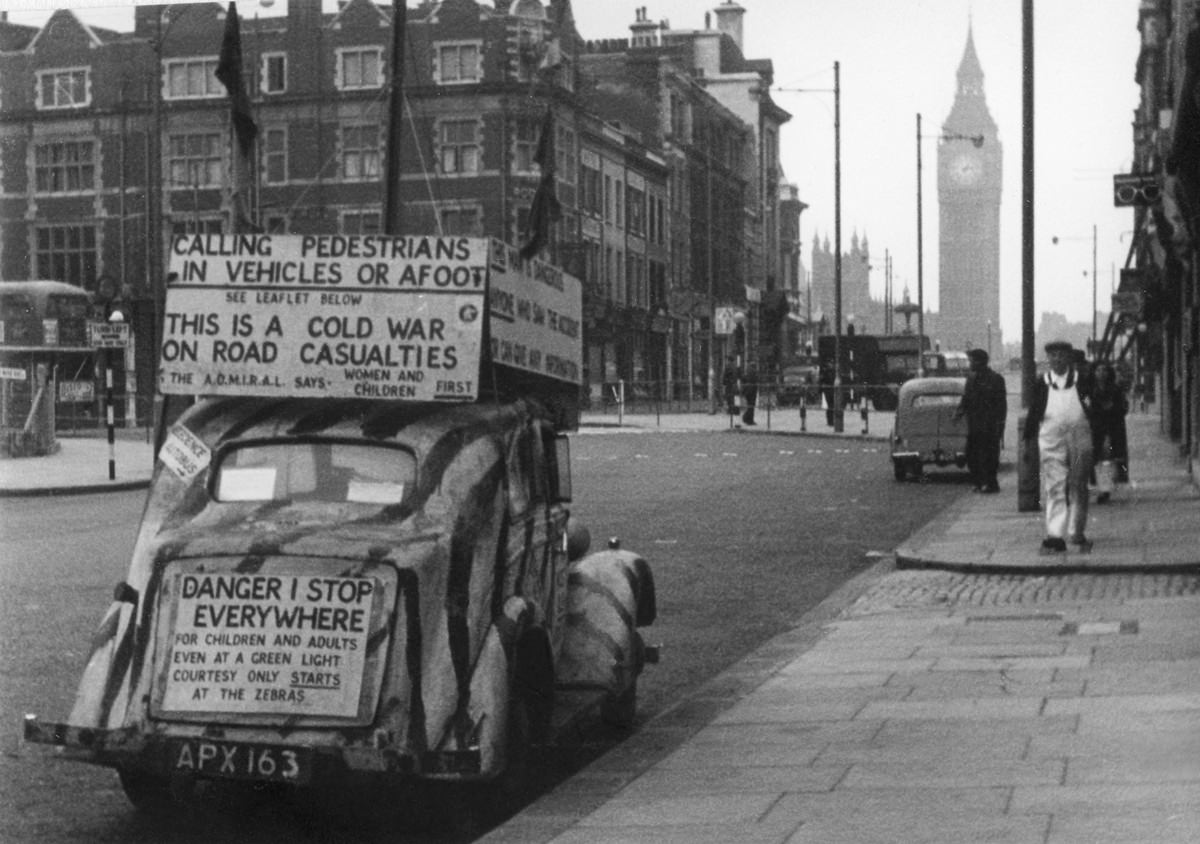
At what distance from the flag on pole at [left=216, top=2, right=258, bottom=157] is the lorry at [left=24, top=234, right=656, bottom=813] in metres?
2.94

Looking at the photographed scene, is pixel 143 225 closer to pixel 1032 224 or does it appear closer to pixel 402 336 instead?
pixel 1032 224

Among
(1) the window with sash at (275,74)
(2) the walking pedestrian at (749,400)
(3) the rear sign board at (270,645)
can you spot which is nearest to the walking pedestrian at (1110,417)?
(3) the rear sign board at (270,645)

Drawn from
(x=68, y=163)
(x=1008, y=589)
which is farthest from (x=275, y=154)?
(x=1008, y=589)

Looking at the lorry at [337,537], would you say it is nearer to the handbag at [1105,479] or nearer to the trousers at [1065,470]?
the trousers at [1065,470]

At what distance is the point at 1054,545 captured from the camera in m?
18.2

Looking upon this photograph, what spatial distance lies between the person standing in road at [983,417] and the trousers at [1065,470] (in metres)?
9.73

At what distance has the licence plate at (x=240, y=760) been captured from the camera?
25.0ft

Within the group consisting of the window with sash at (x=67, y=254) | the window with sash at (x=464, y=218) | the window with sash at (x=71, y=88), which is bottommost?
the window with sash at (x=67, y=254)

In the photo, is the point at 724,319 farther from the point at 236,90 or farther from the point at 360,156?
the point at 236,90

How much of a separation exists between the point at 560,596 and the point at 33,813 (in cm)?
245

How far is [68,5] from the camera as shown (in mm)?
8672

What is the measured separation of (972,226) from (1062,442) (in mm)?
34215

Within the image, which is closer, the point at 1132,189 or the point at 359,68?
the point at 1132,189

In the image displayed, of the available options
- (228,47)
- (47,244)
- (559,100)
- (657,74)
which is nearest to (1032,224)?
(228,47)
